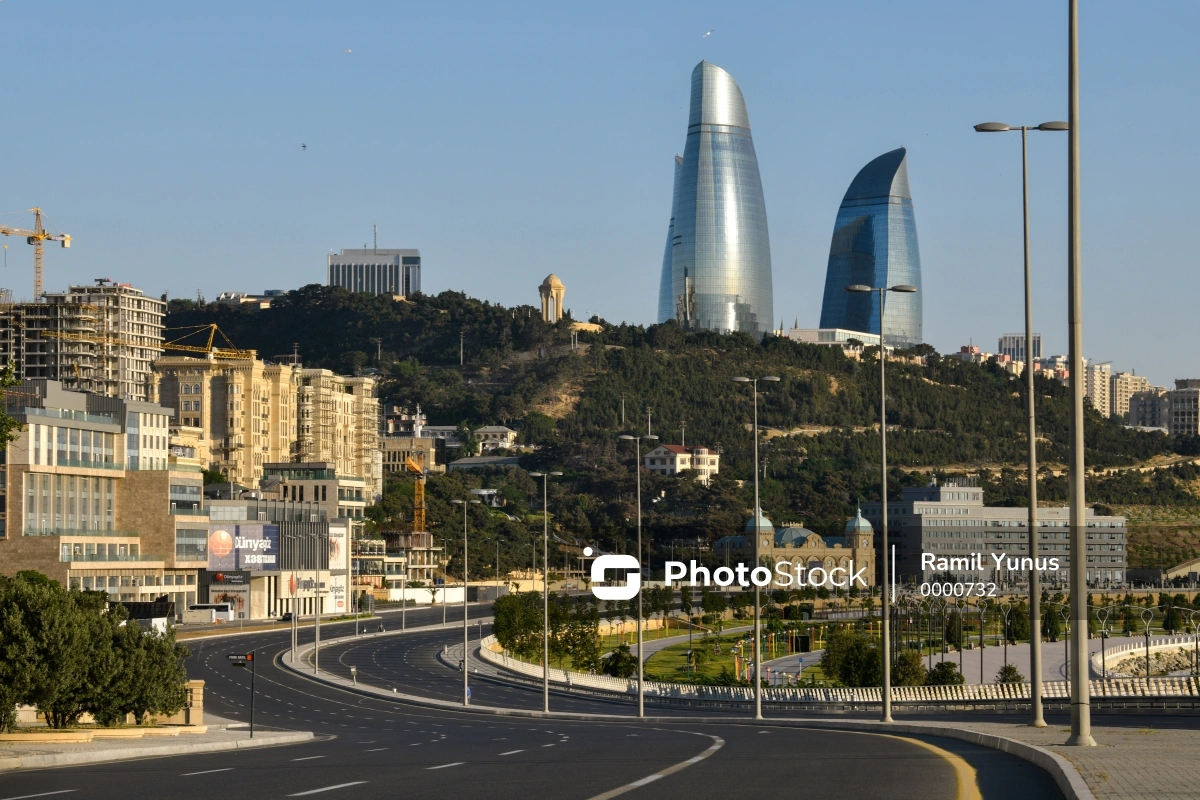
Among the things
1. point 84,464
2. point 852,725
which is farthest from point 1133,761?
point 84,464

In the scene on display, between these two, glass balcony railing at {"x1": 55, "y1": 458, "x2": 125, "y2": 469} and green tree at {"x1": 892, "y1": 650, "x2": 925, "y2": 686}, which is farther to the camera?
glass balcony railing at {"x1": 55, "y1": 458, "x2": 125, "y2": 469}

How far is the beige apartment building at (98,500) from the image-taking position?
445 ft

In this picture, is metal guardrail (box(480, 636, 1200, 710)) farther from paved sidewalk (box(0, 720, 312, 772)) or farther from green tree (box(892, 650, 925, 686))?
paved sidewalk (box(0, 720, 312, 772))

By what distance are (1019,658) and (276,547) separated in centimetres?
7583

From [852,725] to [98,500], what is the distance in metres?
114

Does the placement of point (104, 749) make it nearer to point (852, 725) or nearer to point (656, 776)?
point (656, 776)

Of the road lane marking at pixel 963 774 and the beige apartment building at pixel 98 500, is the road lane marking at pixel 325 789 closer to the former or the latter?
the road lane marking at pixel 963 774

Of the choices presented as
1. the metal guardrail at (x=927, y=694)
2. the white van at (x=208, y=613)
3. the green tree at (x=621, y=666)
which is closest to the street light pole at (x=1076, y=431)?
the metal guardrail at (x=927, y=694)

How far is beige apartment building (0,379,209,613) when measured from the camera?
136m

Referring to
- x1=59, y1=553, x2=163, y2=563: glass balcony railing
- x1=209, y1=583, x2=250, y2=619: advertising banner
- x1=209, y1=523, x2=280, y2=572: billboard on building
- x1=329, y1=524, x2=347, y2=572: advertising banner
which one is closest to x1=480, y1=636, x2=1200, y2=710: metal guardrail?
x1=59, y1=553, x2=163, y2=563: glass balcony railing

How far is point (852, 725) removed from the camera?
49.3 metres

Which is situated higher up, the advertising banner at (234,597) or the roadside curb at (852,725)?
the roadside curb at (852,725)

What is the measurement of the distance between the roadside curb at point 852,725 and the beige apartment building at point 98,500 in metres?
32.0

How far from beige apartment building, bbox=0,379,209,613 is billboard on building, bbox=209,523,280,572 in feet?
7.49
